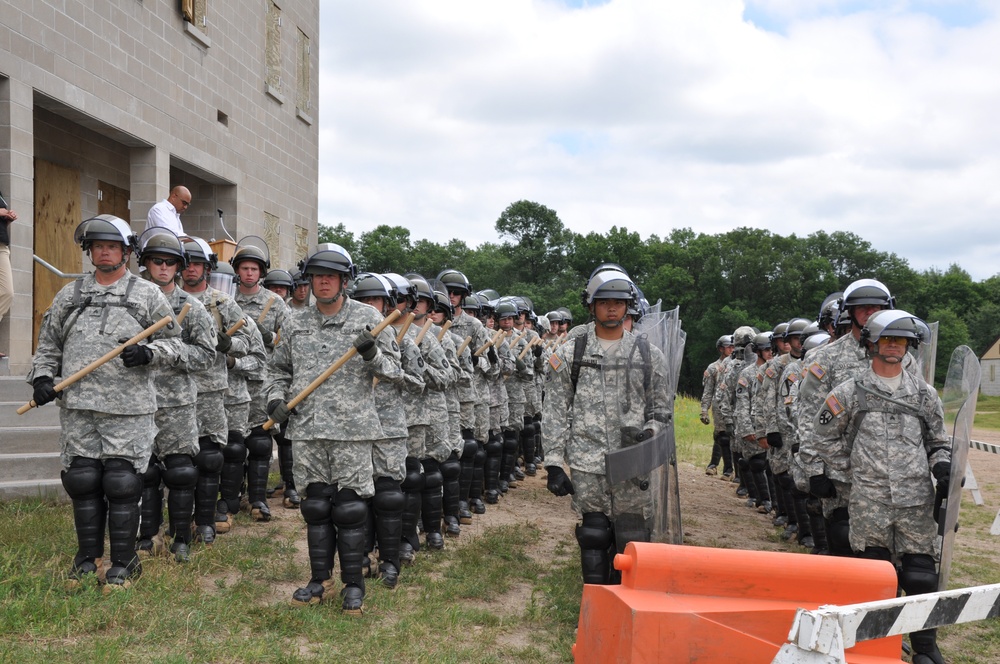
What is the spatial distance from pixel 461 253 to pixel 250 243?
190 ft

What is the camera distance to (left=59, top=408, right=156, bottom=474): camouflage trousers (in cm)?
552

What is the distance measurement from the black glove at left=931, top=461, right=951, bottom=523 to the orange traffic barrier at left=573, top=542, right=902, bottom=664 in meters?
1.53

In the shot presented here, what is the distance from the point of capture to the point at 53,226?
487 inches

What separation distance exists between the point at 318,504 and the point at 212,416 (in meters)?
1.99

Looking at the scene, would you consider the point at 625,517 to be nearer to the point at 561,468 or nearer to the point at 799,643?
the point at 561,468

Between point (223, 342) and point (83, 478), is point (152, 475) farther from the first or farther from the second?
point (223, 342)

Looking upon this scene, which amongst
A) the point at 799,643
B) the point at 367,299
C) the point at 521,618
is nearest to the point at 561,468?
the point at 521,618

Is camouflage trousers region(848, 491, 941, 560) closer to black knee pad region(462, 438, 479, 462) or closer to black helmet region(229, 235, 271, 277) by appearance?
black knee pad region(462, 438, 479, 462)

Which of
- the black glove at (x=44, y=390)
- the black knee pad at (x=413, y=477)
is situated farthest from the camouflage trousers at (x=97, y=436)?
the black knee pad at (x=413, y=477)

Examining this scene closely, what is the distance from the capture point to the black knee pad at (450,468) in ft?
27.0

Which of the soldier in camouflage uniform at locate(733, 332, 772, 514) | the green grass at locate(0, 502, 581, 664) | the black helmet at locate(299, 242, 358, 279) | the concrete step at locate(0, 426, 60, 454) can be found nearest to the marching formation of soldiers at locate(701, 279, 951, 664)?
the green grass at locate(0, 502, 581, 664)

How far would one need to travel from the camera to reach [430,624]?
5.45 metres

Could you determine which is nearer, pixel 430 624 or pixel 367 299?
pixel 430 624

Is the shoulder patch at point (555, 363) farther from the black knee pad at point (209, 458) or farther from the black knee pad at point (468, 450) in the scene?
the black knee pad at point (468, 450)
